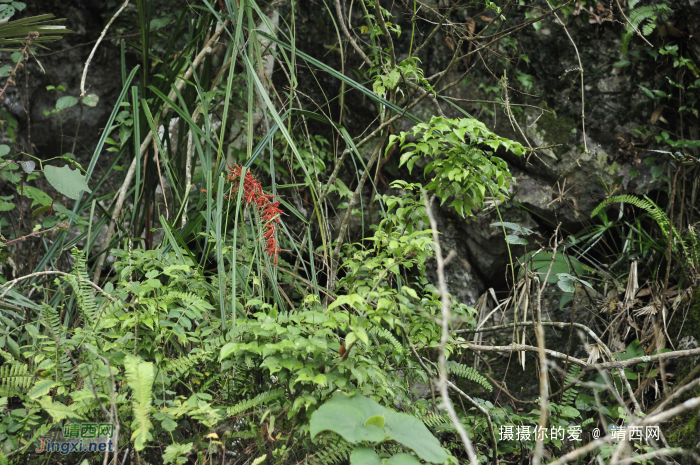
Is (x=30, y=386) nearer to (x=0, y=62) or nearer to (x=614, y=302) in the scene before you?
(x=0, y=62)

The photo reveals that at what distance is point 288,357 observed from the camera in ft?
3.45

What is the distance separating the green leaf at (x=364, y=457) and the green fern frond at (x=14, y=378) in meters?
0.84

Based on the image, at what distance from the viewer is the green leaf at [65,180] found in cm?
143

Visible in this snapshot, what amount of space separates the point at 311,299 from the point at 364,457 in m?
0.41

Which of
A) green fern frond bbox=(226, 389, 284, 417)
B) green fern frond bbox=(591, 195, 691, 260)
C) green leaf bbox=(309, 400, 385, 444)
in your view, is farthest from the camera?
green fern frond bbox=(591, 195, 691, 260)

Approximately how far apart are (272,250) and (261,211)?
136 mm

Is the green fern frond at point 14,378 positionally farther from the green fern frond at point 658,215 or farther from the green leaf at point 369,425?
the green fern frond at point 658,215

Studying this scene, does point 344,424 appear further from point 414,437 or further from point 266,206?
point 266,206

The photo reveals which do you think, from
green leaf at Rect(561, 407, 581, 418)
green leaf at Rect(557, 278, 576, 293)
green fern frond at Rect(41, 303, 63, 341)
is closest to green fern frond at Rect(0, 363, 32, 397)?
green fern frond at Rect(41, 303, 63, 341)

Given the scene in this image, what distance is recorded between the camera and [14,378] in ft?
3.74

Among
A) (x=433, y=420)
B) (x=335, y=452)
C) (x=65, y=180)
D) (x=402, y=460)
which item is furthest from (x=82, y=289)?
(x=433, y=420)

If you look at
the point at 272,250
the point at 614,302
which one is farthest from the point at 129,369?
the point at 614,302

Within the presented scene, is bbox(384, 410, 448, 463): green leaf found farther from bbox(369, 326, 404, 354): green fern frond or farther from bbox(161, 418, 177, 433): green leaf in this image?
bbox(161, 418, 177, 433): green leaf

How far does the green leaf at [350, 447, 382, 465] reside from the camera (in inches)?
35.9
